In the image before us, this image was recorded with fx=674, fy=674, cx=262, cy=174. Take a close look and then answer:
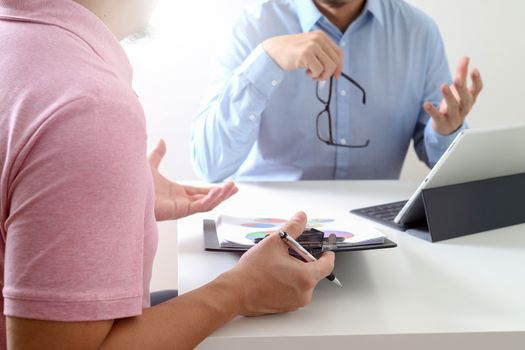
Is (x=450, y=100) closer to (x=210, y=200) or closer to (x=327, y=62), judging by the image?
(x=327, y=62)

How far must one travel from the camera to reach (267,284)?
2.55ft

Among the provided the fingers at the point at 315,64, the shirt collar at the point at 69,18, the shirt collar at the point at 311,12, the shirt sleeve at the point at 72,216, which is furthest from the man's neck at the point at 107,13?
the shirt collar at the point at 311,12

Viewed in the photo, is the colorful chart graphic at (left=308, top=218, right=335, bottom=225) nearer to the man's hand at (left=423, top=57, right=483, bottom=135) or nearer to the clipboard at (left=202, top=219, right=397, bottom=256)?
the clipboard at (left=202, top=219, right=397, bottom=256)

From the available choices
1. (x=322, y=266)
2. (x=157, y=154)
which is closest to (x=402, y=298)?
(x=322, y=266)

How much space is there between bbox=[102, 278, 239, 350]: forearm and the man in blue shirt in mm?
895

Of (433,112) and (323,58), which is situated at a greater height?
(323,58)

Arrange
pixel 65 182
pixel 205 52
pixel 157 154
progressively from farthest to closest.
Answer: pixel 205 52
pixel 157 154
pixel 65 182

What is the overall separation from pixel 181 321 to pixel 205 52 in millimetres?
1570

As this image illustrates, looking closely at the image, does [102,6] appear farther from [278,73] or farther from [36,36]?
[278,73]

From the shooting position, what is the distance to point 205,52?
2.17m

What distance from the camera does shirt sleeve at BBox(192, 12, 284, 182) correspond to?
1.54 m

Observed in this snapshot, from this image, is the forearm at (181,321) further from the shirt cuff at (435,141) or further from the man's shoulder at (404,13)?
the man's shoulder at (404,13)

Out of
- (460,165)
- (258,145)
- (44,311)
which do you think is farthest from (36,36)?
(258,145)

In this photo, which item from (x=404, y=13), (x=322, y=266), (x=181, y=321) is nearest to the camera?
(x=181, y=321)
